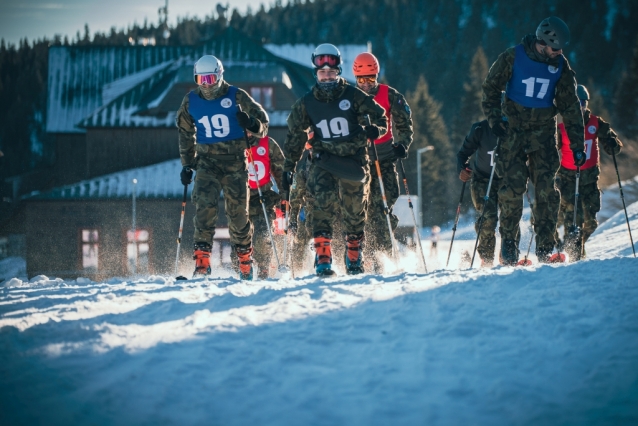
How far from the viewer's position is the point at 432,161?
184 feet

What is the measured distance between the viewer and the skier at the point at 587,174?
10.6 meters

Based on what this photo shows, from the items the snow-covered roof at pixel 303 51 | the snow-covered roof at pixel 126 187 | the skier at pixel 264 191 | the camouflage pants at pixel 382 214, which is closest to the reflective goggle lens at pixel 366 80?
the camouflage pants at pixel 382 214

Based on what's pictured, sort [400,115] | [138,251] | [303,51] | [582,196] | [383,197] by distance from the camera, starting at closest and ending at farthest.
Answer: [383,197], [400,115], [582,196], [138,251], [303,51]

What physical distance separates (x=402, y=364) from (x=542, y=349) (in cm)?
91

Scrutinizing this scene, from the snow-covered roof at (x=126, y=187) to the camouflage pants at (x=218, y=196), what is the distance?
68.9ft

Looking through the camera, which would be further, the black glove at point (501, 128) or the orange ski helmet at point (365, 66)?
the orange ski helmet at point (365, 66)

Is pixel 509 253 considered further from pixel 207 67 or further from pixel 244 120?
pixel 207 67

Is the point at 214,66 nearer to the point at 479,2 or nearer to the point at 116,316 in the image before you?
the point at 116,316

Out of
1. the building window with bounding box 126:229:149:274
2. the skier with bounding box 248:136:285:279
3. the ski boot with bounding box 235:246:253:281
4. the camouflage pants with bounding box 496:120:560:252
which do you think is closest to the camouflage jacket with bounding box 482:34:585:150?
the camouflage pants with bounding box 496:120:560:252

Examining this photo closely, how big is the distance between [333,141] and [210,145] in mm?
1656

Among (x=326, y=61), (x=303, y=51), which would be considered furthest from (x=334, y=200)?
(x=303, y=51)

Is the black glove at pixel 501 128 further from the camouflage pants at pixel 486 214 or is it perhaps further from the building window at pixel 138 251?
the building window at pixel 138 251

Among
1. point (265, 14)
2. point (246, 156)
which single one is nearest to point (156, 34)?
point (265, 14)

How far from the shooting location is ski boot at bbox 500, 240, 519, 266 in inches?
329
